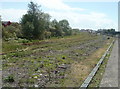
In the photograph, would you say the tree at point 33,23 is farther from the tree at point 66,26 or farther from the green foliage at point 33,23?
the tree at point 66,26

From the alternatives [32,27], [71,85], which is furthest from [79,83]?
[32,27]

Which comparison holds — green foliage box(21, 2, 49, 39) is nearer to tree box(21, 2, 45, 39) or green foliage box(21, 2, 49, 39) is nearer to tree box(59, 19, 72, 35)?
tree box(21, 2, 45, 39)

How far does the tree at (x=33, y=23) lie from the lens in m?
41.2

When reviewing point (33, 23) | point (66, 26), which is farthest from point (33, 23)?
point (66, 26)

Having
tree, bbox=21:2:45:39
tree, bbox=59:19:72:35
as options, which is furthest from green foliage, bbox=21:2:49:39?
tree, bbox=59:19:72:35

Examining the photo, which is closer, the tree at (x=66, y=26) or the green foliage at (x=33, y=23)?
the green foliage at (x=33, y=23)

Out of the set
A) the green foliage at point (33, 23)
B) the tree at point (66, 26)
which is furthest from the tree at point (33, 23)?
the tree at point (66, 26)

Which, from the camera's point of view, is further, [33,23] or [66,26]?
[66,26]

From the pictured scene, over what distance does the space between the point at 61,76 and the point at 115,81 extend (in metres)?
2.22

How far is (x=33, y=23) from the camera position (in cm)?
4178

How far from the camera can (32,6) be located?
43.4 metres

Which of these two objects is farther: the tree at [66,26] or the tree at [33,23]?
the tree at [66,26]

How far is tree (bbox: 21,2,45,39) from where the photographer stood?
4116cm

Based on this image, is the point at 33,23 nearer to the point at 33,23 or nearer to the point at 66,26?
the point at 33,23
